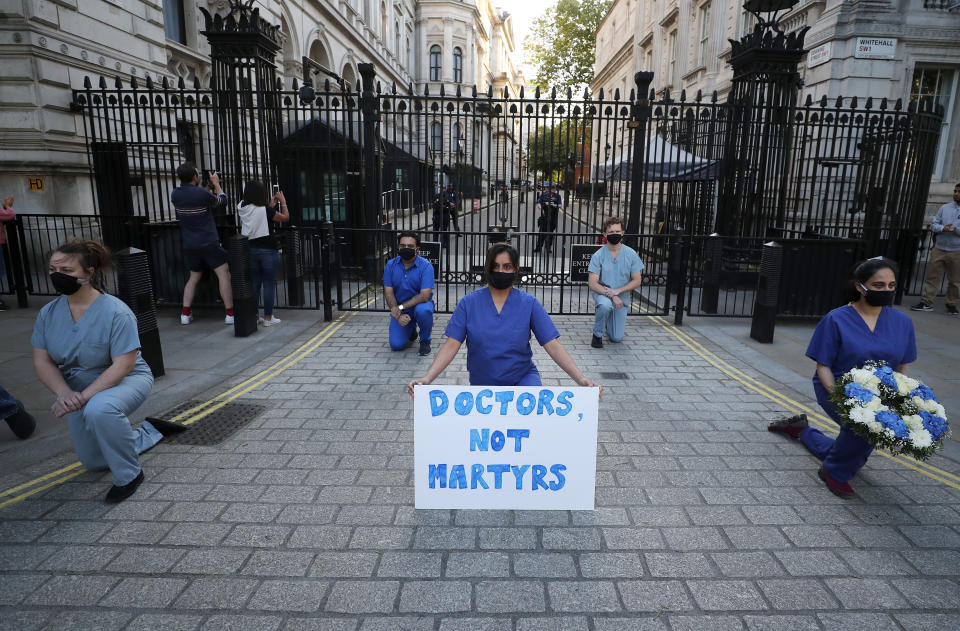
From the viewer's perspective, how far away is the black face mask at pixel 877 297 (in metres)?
3.93

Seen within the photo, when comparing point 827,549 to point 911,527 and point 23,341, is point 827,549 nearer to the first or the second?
point 911,527

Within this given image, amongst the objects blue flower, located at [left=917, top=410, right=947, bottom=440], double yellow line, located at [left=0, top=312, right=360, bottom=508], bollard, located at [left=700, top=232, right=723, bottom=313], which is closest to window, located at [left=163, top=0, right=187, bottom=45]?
double yellow line, located at [left=0, top=312, right=360, bottom=508]

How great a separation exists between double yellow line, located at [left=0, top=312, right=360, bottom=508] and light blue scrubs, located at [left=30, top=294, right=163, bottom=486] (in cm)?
37

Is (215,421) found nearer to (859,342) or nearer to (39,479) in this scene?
(39,479)

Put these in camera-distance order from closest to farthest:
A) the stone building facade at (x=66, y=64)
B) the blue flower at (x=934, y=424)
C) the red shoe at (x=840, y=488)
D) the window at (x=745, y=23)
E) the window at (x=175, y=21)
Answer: the blue flower at (x=934, y=424) < the red shoe at (x=840, y=488) < the stone building facade at (x=66, y=64) < the window at (x=175, y=21) < the window at (x=745, y=23)

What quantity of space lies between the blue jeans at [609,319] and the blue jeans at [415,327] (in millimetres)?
2266

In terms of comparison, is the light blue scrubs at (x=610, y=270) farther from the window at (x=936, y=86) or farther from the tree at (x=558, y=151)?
the window at (x=936, y=86)

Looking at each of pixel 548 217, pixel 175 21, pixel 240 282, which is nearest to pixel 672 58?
pixel 548 217

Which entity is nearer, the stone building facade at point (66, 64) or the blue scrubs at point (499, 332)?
the blue scrubs at point (499, 332)

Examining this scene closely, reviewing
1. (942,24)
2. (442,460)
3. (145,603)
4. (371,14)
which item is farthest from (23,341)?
(371,14)

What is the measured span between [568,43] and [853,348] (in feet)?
174

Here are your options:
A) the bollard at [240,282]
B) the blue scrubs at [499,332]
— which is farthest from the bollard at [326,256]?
the blue scrubs at [499,332]

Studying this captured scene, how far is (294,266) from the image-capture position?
9062 mm

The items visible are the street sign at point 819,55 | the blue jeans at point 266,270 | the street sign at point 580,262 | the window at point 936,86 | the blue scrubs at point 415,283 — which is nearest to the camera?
the blue scrubs at point 415,283
